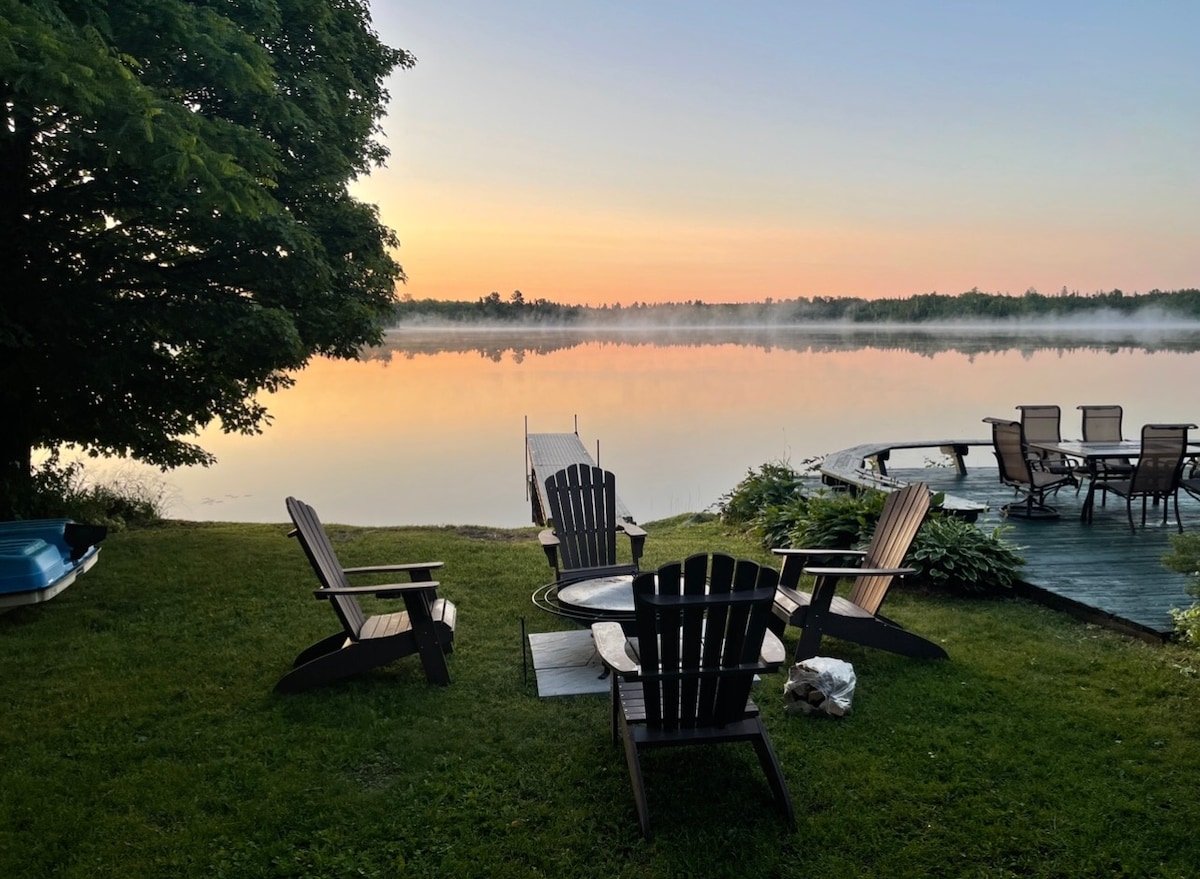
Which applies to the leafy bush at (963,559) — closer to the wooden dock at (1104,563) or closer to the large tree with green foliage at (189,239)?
the wooden dock at (1104,563)

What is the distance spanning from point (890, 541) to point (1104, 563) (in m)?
2.79

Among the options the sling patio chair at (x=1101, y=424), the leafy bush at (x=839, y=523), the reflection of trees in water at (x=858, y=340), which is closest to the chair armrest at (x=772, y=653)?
the leafy bush at (x=839, y=523)

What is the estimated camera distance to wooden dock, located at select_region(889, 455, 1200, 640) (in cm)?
504

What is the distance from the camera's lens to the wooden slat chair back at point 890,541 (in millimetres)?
4352

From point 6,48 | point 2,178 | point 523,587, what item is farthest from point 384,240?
point 6,48

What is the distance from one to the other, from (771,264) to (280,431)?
21478mm

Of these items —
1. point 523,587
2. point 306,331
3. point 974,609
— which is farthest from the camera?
point 306,331

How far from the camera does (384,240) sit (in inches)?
Result: 319

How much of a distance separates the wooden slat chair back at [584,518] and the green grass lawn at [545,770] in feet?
3.01

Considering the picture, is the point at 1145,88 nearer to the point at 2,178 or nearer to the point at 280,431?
the point at 2,178

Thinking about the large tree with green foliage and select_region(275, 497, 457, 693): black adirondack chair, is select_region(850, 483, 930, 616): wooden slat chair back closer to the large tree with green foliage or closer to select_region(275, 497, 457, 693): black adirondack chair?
select_region(275, 497, 457, 693): black adirondack chair

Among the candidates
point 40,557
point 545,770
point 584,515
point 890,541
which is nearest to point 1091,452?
point 890,541

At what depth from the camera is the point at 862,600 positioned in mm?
4637

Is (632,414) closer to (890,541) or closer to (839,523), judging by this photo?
(839,523)
